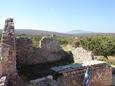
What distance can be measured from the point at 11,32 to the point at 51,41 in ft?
24.5

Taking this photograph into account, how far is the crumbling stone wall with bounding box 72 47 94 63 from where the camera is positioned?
15137 millimetres

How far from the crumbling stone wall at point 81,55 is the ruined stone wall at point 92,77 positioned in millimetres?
2152

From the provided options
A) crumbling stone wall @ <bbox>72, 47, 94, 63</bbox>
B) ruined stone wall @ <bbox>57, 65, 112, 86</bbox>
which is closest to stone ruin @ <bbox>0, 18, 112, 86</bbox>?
ruined stone wall @ <bbox>57, 65, 112, 86</bbox>

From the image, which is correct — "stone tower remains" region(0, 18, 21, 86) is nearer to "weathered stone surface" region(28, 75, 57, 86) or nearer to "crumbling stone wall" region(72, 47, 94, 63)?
"weathered stone surface" region(28, 75, 57, 86)

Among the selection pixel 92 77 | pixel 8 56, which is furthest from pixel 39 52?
pixel 8 56

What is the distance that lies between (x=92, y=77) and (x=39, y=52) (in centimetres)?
491

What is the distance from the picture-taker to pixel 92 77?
12.5 metres

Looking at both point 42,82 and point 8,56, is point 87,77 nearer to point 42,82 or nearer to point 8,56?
point 42,82

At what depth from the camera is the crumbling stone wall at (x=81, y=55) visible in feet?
49.7


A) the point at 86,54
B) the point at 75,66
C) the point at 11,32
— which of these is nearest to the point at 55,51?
the point at 86,54

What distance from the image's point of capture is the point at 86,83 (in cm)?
1157

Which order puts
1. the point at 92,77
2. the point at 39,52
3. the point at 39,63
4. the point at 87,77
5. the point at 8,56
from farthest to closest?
the point at 39,52
the point at 39,63
the point at 92,77
the point at 87,77
the point at 8,56

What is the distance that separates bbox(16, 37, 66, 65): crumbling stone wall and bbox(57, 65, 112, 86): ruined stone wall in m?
4.18

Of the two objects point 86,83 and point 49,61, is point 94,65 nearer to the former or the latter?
point 86,83
